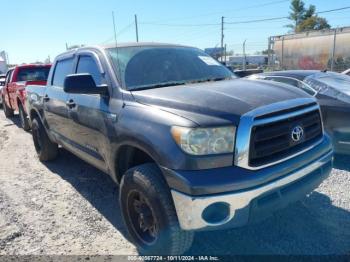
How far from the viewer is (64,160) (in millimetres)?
6254

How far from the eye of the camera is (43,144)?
5926 millimetres

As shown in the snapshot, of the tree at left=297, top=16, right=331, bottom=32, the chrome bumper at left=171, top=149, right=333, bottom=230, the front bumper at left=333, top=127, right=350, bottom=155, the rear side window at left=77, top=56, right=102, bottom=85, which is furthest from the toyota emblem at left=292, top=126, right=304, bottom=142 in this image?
the tree at left=297, top=16, right=331, bottom=32

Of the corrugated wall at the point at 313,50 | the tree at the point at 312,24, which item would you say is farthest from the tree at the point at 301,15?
the corrugated wall at the point at 313,50

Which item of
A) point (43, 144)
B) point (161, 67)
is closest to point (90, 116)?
point (161, 67)

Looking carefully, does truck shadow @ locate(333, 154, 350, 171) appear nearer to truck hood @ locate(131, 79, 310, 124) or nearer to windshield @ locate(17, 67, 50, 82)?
truck hood @ locate(131, 79, 310, 124)

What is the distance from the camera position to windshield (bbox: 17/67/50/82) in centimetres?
1041

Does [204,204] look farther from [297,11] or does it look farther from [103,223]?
[297,11]

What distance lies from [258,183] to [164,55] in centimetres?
203

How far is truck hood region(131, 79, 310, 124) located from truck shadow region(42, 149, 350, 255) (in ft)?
4.31

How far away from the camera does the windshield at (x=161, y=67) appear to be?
3.43 meters

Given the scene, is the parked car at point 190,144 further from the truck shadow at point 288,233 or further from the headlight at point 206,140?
the truck shadow at point 288,233

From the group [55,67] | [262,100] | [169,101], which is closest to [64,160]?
[55,67]

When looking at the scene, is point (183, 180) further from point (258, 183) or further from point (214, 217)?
point (258, 183)

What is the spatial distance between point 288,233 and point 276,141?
3.81 ft
